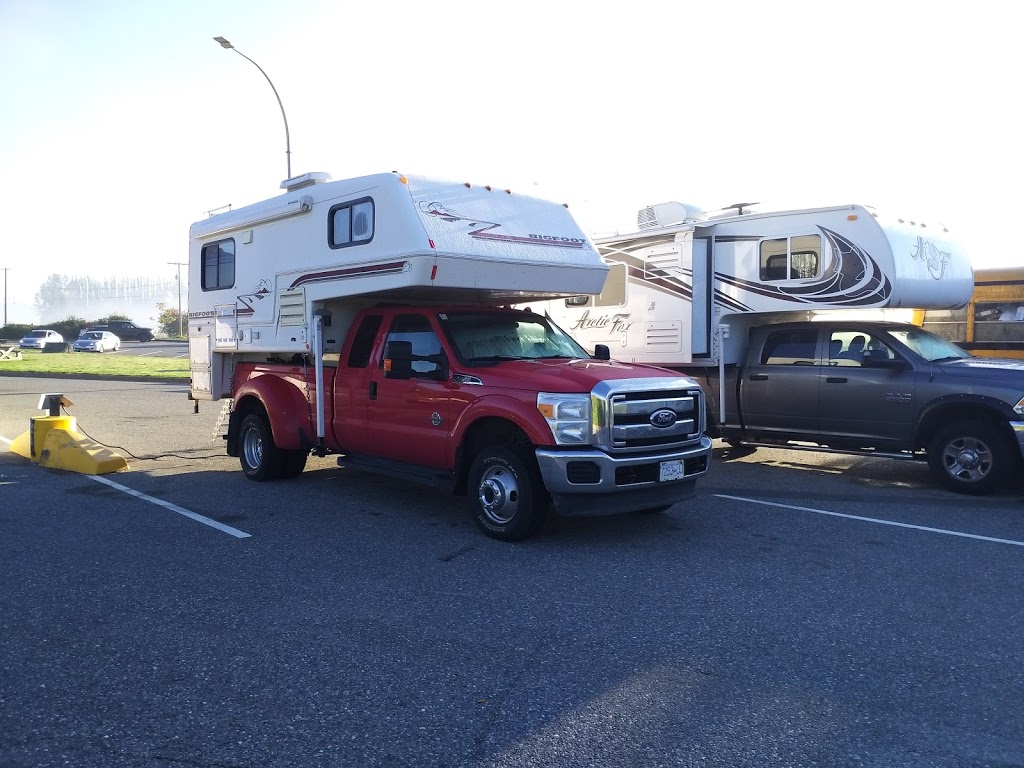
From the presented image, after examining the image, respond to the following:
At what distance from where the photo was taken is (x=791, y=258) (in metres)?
10.7

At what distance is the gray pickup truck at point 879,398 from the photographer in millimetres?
9141

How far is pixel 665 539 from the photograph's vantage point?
7.32 meters

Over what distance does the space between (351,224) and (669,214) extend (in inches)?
195

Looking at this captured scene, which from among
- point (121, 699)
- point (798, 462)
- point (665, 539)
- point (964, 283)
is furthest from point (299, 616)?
point (964, 283)

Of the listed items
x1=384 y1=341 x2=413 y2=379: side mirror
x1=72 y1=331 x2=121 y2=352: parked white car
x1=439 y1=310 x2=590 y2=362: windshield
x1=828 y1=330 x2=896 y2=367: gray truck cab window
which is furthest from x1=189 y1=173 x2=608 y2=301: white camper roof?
x1=72 y1=331 x2=121 y2=352: parked white car

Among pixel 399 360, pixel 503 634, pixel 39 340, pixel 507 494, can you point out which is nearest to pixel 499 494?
pixel 507 494

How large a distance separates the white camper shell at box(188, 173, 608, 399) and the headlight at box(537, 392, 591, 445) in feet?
5.73

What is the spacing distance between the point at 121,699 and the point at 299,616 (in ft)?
4.24

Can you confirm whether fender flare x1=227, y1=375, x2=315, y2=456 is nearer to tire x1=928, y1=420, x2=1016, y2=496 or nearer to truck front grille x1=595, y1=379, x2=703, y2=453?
truck front grille x1=595, y1=379, x2=703, y2=453

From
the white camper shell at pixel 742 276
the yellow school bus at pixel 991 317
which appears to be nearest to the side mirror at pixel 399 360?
the white camper shell at pixel 742 276

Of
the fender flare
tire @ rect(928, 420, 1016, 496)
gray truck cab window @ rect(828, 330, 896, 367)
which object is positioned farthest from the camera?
gray truck cab window @ rect(828, 330, 896, 367)

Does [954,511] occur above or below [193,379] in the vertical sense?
below

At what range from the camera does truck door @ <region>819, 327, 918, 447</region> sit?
9727 millimetres

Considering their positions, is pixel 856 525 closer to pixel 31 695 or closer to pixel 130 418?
pixel 31 695
